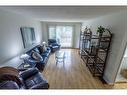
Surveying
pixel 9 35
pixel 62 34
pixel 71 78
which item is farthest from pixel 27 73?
pixel 62 34

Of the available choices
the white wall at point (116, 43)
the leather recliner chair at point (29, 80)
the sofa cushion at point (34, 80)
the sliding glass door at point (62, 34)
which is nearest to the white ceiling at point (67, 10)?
the white wall at point (116, 43)

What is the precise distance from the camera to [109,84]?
294 centimetres

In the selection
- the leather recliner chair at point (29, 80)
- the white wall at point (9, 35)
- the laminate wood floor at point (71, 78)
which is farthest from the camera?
the laminate wood floor at point (71, 78)

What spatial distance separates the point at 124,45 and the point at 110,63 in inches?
31.8

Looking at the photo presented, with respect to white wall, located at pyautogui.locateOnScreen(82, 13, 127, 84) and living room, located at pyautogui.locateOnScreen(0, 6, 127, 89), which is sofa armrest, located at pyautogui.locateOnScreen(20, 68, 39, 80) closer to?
living room, located at pyautogui.locateOnScreen(0, 6, 127, 89)

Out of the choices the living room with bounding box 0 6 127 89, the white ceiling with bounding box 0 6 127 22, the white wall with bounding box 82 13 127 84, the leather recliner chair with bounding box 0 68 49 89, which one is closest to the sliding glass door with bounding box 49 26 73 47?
the living room with bounding box 0 6 127 89

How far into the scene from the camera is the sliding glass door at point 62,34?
766cm

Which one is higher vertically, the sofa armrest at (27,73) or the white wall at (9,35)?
the white wall at (9,35)

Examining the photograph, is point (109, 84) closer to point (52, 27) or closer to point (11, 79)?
point (11, 79)

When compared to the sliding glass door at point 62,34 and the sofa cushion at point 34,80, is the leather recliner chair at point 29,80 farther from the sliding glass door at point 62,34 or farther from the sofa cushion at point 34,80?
the sliding glass door at point 62,34

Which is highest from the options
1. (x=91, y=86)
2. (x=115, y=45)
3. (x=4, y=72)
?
(x=115, y=45)

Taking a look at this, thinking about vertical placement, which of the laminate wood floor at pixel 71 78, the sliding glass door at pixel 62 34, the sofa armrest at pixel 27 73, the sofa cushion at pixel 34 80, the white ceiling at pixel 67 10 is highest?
the white ceiling at pixel 67 10

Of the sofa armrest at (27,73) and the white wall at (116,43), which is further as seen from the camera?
the sofa armrest at (27,73)
